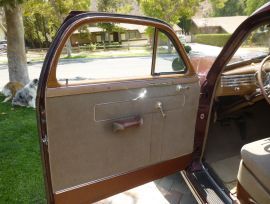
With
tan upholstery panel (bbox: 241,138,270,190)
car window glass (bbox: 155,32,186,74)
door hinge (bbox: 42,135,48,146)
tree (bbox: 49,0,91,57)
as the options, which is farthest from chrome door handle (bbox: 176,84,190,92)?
tree (bbox: 49,0,91,57)

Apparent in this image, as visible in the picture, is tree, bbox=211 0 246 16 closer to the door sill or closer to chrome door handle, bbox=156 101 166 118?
the door sill

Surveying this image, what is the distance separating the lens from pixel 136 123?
199cm

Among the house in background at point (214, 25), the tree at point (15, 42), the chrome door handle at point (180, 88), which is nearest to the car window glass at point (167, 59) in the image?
the chrome door handle at point (180, 88)

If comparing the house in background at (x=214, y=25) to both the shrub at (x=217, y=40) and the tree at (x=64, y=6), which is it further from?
the tree at (x=64, y=6)

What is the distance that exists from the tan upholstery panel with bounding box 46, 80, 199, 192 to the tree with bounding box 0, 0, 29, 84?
5041 mm

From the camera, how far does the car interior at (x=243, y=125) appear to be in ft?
6.11

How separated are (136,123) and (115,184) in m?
0.45

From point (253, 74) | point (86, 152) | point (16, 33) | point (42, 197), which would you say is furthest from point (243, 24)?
point (16, 33)

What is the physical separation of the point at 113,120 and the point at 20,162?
2.03 metres

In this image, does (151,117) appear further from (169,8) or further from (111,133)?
(169,8)

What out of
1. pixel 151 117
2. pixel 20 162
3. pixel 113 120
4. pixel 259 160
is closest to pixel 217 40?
pixel 20 162

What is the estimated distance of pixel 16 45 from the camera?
6.64m

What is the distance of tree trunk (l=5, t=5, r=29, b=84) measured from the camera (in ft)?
20.9

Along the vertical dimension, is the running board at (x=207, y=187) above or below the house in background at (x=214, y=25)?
below
